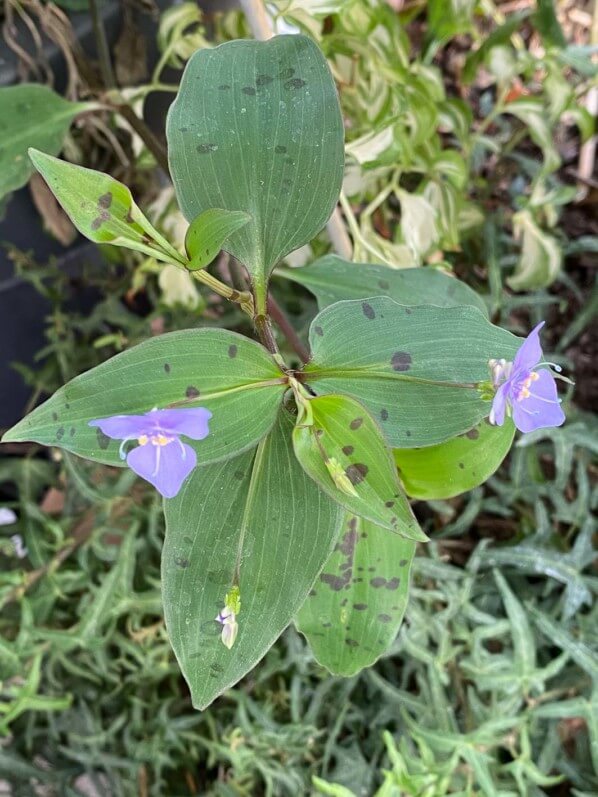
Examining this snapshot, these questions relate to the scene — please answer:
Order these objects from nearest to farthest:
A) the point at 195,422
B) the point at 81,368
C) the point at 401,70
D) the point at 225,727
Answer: the point at 195,422, the point at 401,70, the point at 225,727, the point at 81,368

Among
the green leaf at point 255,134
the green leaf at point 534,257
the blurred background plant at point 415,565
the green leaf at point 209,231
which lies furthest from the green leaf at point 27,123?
the green leaf at point 534,257

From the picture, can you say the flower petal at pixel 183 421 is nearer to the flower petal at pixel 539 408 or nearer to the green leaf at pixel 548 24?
the flower petal at pixel 539 408

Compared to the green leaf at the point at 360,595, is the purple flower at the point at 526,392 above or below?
above

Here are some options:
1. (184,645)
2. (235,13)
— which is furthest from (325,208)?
(235,13)

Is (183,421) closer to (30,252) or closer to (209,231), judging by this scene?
(209,231)

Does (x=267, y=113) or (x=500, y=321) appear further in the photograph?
(x=500, y=321)

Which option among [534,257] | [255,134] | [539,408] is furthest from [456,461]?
[534,257]

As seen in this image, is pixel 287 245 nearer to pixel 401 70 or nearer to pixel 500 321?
pixel 401 70
